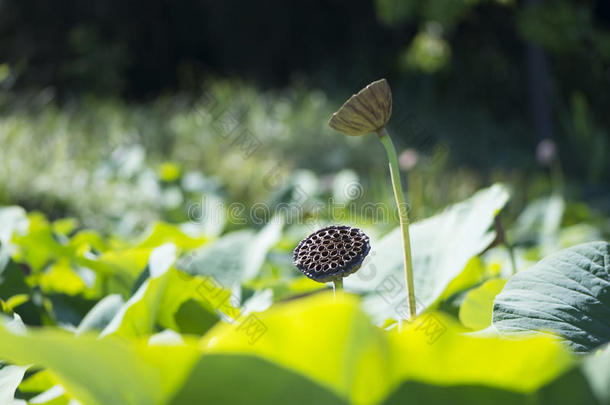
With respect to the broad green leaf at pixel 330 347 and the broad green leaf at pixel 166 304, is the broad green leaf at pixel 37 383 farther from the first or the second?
the broad green leaf at pixel 330 347

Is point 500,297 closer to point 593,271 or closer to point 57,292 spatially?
point 593,271

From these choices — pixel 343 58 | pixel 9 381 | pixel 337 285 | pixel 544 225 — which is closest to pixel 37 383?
pixel 9 381

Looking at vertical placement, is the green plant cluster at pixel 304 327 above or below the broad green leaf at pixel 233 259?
above

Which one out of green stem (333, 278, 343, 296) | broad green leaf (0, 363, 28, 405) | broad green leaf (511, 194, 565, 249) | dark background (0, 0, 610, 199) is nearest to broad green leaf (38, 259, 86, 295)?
broad green leaf (0, 363, 28, 405)

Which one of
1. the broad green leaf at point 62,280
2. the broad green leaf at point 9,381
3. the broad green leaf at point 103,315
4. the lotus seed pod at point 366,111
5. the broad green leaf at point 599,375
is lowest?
the broad green leaf at point 62,280

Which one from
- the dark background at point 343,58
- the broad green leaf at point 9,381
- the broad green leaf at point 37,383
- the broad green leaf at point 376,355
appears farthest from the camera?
the dark background at point 343,58

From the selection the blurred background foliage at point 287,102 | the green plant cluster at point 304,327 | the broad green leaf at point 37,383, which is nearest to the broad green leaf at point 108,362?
the green plant cluster at point 304,327

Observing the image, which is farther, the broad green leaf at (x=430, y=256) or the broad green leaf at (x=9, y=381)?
the broad green leaf at (x=430, y=256)
